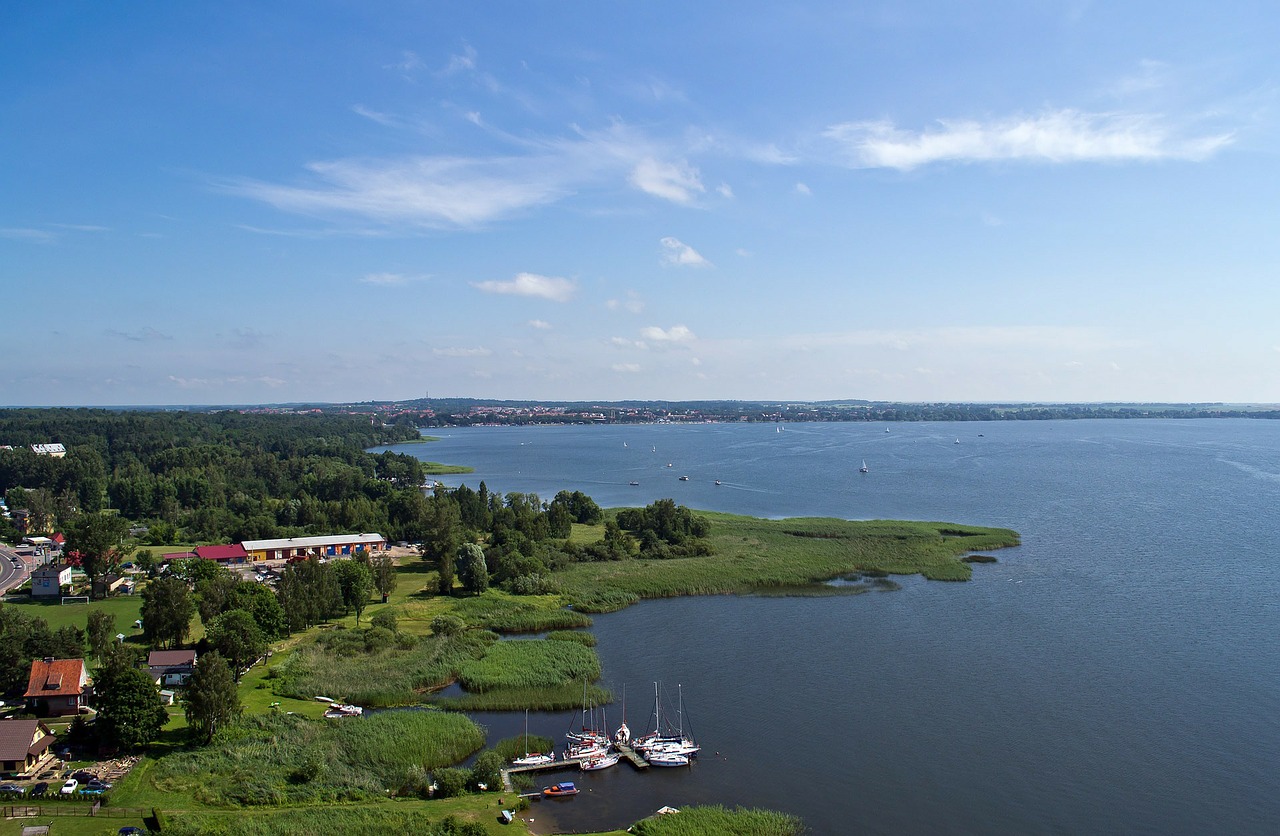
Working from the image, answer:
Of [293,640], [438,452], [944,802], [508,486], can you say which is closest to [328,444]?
[438,452]

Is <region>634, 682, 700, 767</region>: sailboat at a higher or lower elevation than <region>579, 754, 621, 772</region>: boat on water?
higher

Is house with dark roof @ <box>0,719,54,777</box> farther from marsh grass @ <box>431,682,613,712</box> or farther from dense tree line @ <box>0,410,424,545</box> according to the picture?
dense tree line @ <box>0,410,424,545</box>

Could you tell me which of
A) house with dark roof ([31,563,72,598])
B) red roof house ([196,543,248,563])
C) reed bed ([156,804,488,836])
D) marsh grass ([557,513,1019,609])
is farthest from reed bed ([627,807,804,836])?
red roof house ([196,543,248,563])

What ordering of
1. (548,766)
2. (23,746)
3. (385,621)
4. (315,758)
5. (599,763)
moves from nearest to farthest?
(23,746)
(315,758)
(548,766)
(599,763)
(385,621)

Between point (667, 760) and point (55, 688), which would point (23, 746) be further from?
point (667, 760)

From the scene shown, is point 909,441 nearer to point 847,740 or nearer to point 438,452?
point 438,452

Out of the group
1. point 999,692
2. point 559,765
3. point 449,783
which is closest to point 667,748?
point 559,765

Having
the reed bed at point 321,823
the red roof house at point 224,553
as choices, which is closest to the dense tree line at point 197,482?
the red roof house at point 224,553
